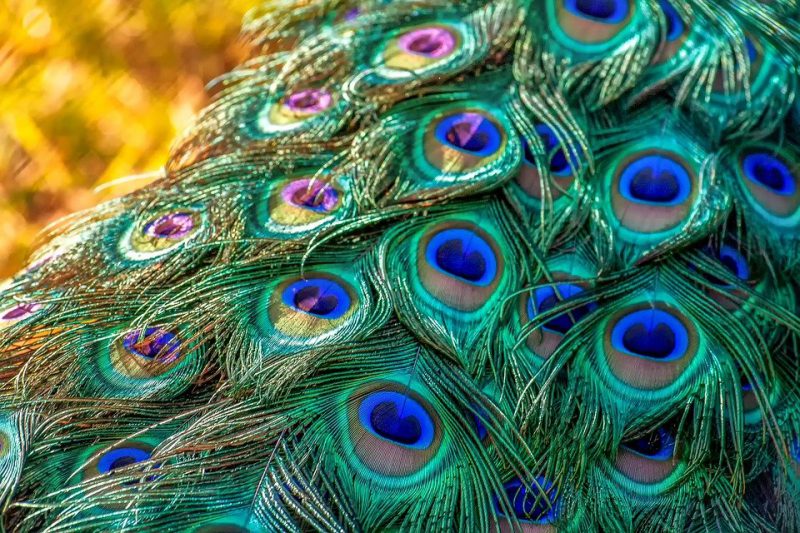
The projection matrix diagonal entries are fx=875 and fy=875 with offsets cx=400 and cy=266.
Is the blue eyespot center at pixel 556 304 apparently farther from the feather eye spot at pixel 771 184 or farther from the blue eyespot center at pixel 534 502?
the feather eye spot at pixel 771 184

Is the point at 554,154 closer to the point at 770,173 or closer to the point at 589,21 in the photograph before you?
the point at 589,21

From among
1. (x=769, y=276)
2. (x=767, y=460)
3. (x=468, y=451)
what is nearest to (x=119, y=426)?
(x=468, y=451)

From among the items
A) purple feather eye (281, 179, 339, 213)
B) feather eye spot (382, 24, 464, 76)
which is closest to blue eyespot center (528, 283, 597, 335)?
purple feather eye (281, 179, 339, 213)

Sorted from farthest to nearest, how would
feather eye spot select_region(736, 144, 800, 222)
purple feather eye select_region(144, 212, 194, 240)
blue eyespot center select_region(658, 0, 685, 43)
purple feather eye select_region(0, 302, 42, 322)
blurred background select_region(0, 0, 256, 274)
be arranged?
blurred background select_region(0, 0, 256, 274), blue eyespot center select_region(658, 0, 685, 43), feather eye spot select_region(736, 144, 800, 222), purple feather eye select_region(144, 212, 194, 240), purple feather eye select_region(0, 302, 42, 322)

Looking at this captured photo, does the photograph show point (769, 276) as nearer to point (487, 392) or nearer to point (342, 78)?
point (487, 392)

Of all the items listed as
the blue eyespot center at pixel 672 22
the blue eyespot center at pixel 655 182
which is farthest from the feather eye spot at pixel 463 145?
the blue eyespot center at pixel 672 22

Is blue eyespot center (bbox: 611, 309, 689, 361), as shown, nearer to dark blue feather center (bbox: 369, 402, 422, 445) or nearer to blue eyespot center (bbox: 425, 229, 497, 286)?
blue eyespot center (bbox: 425, 229, 497, 286)

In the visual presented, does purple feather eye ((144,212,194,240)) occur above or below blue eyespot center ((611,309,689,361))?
above
